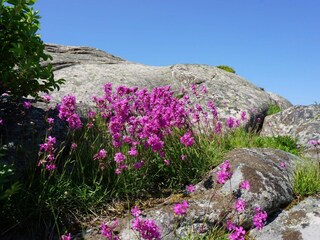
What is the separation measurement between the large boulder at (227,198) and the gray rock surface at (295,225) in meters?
0.17

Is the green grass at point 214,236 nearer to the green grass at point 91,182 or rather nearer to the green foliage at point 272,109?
the green grass at point 91,182

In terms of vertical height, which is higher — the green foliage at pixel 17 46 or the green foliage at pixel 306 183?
the green foliage at pixel 17 46

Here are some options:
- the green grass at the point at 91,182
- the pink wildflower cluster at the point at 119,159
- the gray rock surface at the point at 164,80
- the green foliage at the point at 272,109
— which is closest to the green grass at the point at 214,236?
the green grass at the point at 91,182

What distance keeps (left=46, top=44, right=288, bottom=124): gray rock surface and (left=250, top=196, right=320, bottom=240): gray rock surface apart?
5153 mm

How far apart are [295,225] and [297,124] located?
6727 millimetres

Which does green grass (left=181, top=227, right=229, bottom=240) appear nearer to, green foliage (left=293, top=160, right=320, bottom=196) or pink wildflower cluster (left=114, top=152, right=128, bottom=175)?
pink wildflower cluster (left=114, top=152, right=128, bottom=175)

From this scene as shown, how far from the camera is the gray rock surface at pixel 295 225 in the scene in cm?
489

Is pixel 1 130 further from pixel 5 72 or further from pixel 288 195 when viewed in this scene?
pixel 288 195

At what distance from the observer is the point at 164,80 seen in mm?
12688

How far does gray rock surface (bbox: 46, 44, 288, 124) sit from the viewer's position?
10961mm

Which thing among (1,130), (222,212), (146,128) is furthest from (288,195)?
(1,130)

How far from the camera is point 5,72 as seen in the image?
5.53 meters

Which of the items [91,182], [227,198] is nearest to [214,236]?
[227,198]

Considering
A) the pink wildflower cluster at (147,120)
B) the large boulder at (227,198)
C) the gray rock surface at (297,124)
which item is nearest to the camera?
the large boulder at (227,198)
